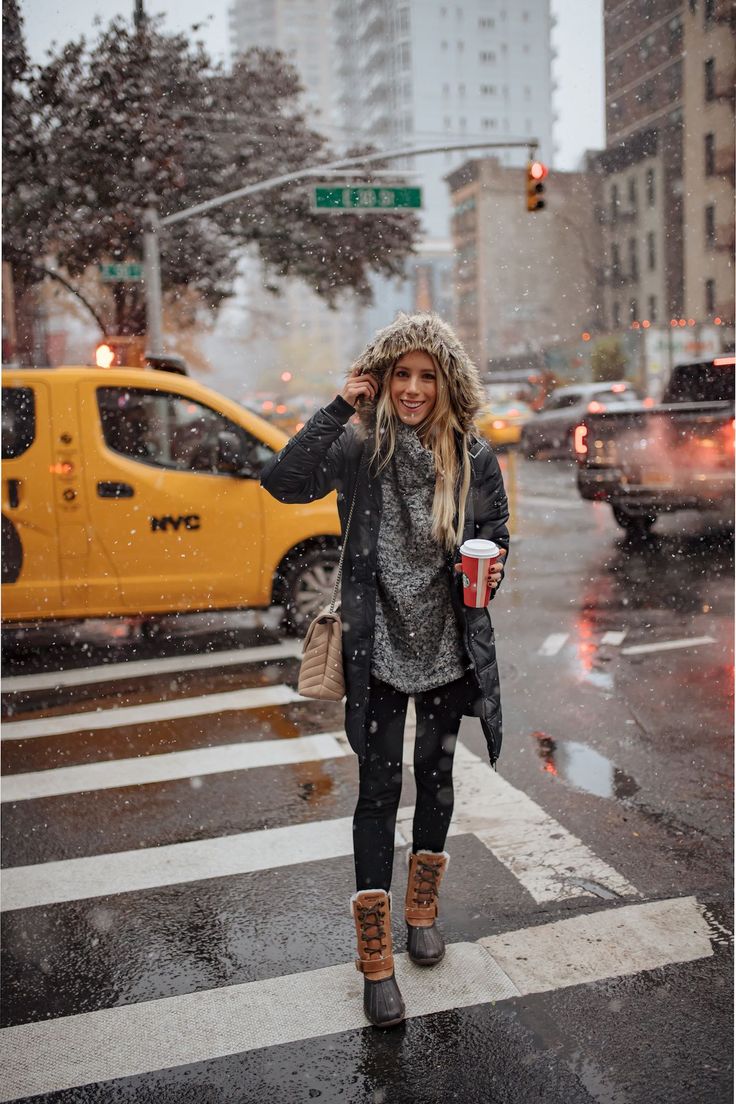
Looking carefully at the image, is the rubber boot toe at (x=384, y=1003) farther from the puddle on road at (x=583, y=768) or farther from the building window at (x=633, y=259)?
the building window at (x=633, y=259)

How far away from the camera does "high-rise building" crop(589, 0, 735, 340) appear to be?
24.6m

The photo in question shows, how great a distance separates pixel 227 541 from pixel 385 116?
235 ft

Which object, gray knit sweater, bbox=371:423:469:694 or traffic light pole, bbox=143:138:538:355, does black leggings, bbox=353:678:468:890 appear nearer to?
gray knit sweater, bbox=371:423:469:694

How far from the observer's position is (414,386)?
2844mm

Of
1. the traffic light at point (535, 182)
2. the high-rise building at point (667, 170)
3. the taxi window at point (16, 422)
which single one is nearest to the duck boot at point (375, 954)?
the taxi window at point (16, 422)

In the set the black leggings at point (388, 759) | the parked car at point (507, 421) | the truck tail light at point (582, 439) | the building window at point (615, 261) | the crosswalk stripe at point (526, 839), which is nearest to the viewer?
the black leggings at point (388, 759)

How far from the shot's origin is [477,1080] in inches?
103

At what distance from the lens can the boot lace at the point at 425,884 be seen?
3105mm

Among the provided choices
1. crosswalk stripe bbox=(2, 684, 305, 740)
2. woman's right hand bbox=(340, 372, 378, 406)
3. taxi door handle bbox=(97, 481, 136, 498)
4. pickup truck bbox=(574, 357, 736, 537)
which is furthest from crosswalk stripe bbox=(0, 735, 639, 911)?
pickup truck bbox=(574, 357, 736, 537)

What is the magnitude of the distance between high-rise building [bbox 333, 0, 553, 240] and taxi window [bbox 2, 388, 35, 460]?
5105 centimetres

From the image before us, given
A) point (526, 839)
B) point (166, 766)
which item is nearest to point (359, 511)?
point (526, 839)

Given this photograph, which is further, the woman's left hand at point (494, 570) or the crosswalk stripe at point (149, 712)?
the crosswalk stripe at point (149, 712)

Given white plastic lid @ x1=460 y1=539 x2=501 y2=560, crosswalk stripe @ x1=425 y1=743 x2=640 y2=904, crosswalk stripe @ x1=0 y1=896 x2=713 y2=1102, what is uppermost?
white plastic lid @ x1=460 y1=539 x2=501 y2=560

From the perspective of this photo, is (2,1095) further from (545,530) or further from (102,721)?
(545,530)
